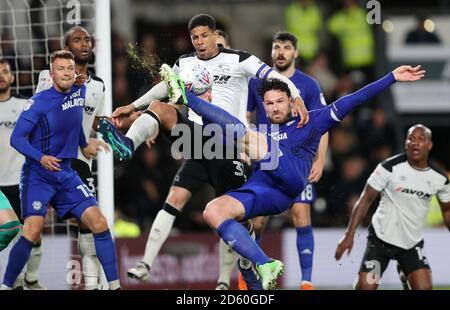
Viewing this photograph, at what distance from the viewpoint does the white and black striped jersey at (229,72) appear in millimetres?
10023

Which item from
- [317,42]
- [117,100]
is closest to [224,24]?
[317,42]

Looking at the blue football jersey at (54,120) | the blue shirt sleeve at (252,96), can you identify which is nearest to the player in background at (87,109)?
the blue football jersey at (54,120)

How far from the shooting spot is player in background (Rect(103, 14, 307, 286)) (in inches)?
387

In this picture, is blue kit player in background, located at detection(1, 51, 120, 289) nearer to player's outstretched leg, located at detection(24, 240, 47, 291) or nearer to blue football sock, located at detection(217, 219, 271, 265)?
player's outstretched leg, located at detection(24, 240, 47, 291)

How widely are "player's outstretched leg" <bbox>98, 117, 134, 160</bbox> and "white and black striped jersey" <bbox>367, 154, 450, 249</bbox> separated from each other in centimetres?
251

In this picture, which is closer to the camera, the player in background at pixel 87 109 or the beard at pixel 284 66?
the player in background at pixel 87 109

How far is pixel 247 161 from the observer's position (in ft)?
33.6

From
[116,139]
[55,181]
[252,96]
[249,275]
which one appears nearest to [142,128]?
[116,139]

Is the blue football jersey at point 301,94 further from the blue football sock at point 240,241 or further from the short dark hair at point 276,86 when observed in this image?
the blue football sock at point 240,241

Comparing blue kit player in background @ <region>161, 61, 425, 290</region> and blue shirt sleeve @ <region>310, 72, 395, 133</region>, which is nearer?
blue kit player in background @ <region>161, 61, 425, 290</region>

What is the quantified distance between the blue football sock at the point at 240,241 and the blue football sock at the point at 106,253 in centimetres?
120

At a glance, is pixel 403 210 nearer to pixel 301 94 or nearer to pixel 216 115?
pixel 301 94

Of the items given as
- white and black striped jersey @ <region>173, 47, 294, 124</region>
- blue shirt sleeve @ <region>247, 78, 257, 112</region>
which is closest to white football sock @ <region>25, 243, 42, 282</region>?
white and black striped jersey @ <region>173, 47, 294, 124</region>
